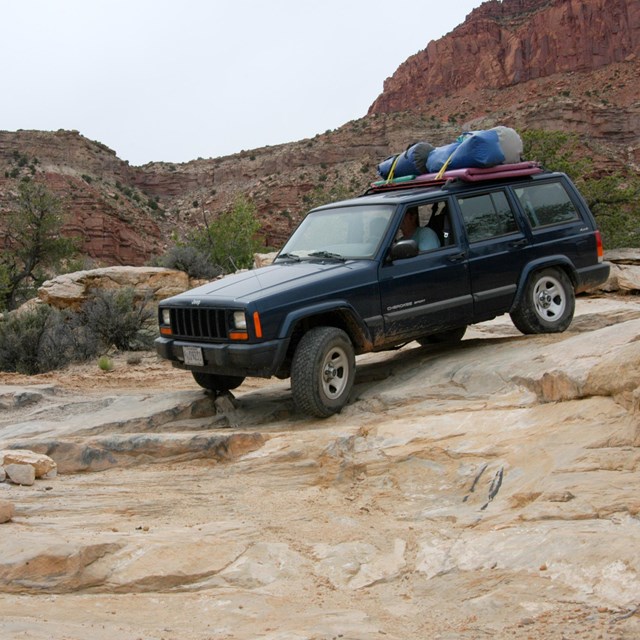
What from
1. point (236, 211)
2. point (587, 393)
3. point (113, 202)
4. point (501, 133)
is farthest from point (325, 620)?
point (113, 202)

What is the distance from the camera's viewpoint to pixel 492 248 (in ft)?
27.0

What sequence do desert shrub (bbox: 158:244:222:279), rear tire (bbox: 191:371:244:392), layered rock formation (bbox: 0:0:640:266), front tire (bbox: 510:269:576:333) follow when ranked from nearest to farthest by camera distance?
rear tire (bbox: 191:371:244:392) → front tire (bbox: 510:269:576:333) → desert shrub (bbox: 158:244:222:279) → layered rock formation (bbox: 0:0:640:266)

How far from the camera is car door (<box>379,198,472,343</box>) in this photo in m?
7.52

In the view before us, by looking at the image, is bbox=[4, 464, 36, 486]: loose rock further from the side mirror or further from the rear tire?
the side mirror

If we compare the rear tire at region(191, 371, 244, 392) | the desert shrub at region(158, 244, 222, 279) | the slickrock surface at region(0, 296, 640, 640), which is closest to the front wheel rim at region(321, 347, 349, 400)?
the slickrock surface at region(0, 296, 640, 640)

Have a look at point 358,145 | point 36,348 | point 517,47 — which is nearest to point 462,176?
point 36,348

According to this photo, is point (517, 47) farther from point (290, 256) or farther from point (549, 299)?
point (290, 256)

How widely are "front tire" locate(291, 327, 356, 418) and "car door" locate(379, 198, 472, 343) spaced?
1.99 ft

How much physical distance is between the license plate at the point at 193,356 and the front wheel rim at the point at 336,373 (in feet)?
3.55

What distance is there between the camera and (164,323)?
25.1 ft

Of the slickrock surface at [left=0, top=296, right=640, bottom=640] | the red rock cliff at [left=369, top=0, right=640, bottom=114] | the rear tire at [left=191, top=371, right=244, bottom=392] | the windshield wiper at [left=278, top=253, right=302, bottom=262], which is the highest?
the red rock cliff at [left=369, top=0, right=640, bottom=114]

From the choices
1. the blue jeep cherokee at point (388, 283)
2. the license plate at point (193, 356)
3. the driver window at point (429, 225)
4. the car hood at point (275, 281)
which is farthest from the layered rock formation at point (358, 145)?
the license plate at point (193, 356)

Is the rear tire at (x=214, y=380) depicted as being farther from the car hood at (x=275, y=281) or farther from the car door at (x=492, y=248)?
the car door at (x=492, y=248)

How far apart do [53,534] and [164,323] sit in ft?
11.0
